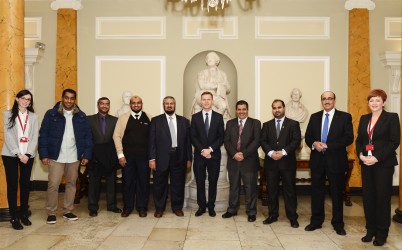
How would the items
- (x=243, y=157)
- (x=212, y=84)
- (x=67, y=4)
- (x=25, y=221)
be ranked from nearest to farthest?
(x=25, y=221), (x=243, y=157), (x=212, y=84), (x=67, y=4)

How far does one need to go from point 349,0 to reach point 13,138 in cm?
553

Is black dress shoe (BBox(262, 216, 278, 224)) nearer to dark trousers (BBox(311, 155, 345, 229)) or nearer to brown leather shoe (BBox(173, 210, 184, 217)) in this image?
dark trousers (BBox(311, 155, 345, 229))

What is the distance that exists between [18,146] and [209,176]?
219 centimetres

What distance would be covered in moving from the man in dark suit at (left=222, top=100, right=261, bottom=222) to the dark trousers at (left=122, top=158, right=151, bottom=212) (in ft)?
3.34

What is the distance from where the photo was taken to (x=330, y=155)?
3998mm

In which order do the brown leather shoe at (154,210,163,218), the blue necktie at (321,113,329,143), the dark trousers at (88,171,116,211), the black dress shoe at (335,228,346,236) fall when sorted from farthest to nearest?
the dark trousers at (88,171,116,211), the brown leather shoe at (154,210,163,218), the blue necktie at (321,113,329,143), the black dress shoe at (335,228,346,236)

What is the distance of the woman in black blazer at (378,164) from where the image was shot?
3580 millimetres

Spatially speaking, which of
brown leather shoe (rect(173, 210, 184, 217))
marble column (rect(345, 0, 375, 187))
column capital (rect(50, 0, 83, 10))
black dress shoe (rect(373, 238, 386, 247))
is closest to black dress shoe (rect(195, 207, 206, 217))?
brown leather shoe (rect(173, 210, 184, 217))

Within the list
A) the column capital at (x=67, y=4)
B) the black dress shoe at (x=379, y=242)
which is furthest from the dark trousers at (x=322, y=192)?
the column capital at (x=67, y=4)

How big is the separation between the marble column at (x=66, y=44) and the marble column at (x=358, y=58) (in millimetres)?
4638

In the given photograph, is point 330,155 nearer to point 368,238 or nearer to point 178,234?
point 368,238

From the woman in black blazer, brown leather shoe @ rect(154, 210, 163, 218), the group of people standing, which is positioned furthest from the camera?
brown leather shoe @ rect(154, 210, 163, 218)

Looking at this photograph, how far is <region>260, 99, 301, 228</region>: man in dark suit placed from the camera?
14.1ft

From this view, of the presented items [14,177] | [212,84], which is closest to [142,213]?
[14,177]
